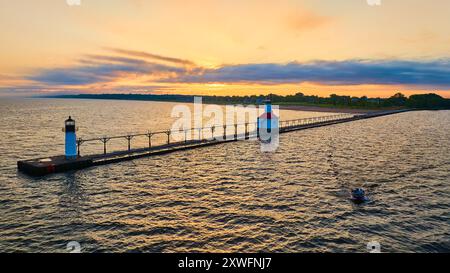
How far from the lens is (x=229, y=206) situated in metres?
24.0

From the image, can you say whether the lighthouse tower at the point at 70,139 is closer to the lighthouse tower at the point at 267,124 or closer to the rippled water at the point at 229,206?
the rippled water at the point at 229,206

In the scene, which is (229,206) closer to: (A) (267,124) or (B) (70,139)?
(B) (70,139)

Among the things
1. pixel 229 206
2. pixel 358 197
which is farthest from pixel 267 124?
pixel 229 206

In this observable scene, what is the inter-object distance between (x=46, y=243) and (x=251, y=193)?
1603 centimetres

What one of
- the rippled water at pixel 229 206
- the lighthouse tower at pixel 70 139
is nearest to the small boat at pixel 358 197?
the rippled water at pixel 229 206

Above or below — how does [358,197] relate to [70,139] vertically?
below

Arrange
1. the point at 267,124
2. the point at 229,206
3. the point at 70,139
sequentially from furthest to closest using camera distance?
the point at 267,124 → the point at 70,139 → the point at 229,206

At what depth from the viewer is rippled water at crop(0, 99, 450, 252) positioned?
18.2 m

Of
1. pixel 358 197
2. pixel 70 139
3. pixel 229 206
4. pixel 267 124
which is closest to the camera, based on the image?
pixel 229 206

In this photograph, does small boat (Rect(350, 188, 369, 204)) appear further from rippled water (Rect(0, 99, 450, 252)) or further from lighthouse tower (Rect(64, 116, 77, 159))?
lighthouse tower (Rect(64, 116, 77, 159))

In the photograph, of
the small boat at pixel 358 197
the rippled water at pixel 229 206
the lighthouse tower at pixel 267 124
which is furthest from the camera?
→ the lighthouse tower at pixel 267 124

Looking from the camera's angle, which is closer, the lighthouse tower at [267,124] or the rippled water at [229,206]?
the rippled water at [229,206]

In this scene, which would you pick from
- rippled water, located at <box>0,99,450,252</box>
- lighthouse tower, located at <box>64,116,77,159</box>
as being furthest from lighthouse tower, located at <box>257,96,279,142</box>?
lighthouse tower, located at <box>64,116,77,159</box>

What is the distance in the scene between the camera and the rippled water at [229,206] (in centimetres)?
1817
